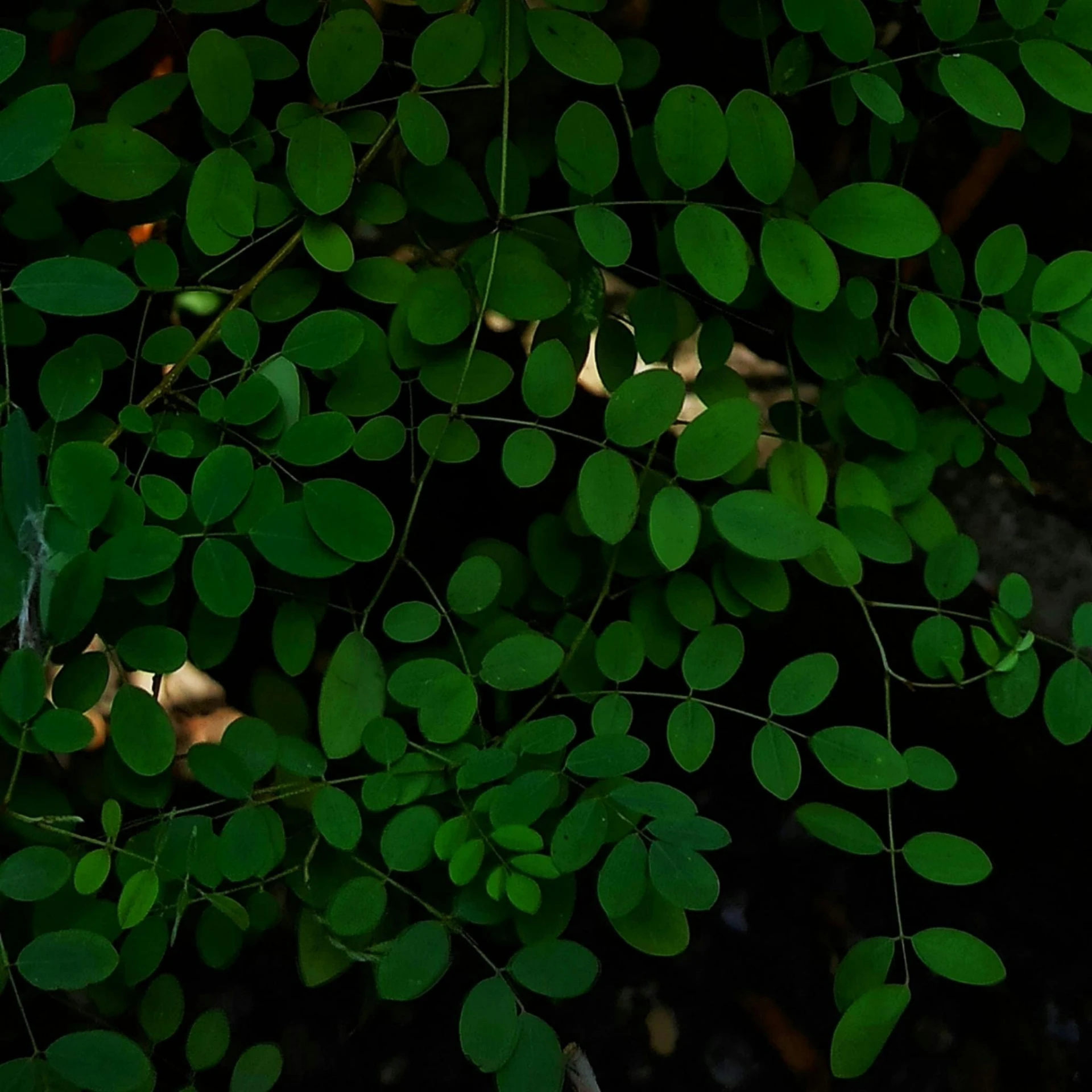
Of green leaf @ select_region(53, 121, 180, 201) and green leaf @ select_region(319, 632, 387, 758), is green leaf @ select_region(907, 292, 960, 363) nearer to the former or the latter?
green leaf @ select_region(319, 632, 387, 758)

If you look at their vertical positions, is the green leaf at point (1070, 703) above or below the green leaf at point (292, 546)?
above

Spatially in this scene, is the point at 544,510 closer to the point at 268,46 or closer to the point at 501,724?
the point at 501,724

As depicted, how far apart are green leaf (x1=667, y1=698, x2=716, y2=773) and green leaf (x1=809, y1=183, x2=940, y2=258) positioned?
47 centimetres

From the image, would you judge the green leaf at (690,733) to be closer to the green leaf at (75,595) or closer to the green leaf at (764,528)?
the green leaf at (764,528)

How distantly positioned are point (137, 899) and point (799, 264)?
2.71 feet

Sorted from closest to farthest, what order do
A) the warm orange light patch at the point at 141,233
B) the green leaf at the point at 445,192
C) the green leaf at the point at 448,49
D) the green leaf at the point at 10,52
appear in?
1. the green leaf at the point at 10,52
2. the green leaf at the point at 448,49
3. the green leaf at the point at 445,192
4. the warm orange light patch at the point at 141,233

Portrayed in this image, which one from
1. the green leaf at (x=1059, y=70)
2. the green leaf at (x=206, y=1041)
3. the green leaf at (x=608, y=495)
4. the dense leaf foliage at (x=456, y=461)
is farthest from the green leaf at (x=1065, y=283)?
the green leaf at (x=206, y=1041)

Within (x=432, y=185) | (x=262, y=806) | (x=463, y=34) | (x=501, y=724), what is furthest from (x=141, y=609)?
(x=463, y=34)

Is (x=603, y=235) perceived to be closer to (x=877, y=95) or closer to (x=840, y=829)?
(x=877, y=95)

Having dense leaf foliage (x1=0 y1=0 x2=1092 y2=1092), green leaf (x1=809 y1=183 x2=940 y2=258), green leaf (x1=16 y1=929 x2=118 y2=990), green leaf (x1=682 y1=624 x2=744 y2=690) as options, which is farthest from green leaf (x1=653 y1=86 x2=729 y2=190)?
green leaf (x1=16 y1=929 x2=118 y2=990)

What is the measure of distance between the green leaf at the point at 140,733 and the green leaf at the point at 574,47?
0.71m

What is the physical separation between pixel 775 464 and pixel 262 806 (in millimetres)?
632

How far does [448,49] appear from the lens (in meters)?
0.89

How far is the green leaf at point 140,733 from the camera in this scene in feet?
2.82
